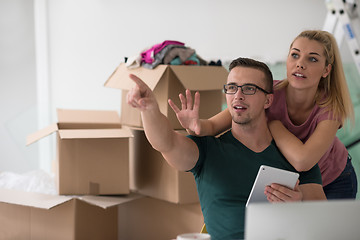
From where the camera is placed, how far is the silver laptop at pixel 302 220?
44.7 inches

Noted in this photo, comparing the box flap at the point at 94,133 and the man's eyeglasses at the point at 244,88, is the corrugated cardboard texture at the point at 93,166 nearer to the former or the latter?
the box flap at the point at 94,133

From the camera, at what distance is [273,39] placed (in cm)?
331

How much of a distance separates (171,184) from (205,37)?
4.59ft

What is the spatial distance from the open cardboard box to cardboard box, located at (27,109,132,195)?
0.06 m

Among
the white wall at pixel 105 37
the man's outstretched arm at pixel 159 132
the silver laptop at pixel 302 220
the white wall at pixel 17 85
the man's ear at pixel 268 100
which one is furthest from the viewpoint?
the white wall at pixel 17 85

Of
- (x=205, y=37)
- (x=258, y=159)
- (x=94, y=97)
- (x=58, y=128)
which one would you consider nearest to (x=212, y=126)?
(x=258, y=159)

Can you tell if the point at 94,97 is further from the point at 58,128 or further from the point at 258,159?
the point at 258,159

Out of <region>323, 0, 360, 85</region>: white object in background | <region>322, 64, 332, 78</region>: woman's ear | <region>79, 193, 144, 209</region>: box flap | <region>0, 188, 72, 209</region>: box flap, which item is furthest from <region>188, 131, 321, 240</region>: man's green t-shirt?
<region>323, 0, 360, 85</region>: white object in background

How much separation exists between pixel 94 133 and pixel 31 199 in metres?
0.46

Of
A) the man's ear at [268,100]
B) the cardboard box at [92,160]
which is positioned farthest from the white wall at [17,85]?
the man's ear at [268,100]

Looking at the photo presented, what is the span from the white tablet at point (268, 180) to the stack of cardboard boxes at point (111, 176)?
1.00 m

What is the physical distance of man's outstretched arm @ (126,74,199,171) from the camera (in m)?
1.44

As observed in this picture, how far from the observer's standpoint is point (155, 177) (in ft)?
8.85

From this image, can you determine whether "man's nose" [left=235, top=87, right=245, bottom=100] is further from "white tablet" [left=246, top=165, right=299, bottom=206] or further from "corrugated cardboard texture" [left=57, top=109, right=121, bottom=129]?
"corrugated cardboard texture" [left=57, top=109, right=121, bottom=129]
